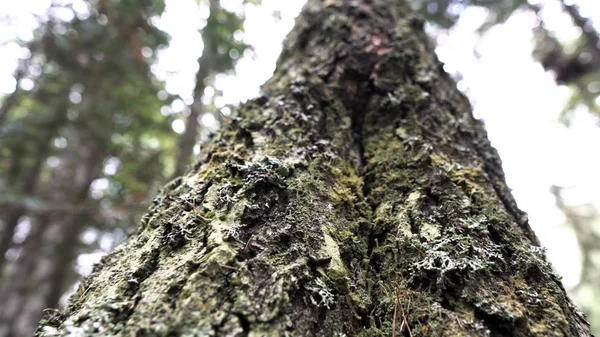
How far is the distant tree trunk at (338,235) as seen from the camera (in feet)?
4.42

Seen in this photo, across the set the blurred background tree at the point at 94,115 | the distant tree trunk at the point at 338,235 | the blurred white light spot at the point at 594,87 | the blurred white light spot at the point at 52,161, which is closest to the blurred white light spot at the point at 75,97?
the blurred background tree at the point at 94,115

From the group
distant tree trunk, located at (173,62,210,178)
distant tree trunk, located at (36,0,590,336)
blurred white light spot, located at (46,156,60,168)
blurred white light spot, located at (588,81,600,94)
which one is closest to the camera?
distant tree trunk, located at (36,0,590,336)

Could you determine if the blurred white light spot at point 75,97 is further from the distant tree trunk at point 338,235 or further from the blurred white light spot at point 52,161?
the distant tree trunk at point 338,235

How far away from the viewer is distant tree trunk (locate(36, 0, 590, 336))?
1349 millimetres

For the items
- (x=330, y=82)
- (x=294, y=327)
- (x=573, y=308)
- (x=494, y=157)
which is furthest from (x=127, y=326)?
(x=494, y=157)

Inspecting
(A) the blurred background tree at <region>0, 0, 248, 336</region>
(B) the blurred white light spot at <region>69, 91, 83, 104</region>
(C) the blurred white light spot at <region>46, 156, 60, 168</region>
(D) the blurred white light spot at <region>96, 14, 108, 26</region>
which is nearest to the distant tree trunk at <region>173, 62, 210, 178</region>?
(A) the blurred background tree at <region>0, 0, 248, 336</region>

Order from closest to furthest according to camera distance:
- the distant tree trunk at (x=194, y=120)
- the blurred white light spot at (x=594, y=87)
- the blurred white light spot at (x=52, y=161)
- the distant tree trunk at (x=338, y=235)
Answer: the distant tree trunk at (x=338, y=235), the distant tree trunk at (x=194, y=120), the blurred white light spot at (x=594, y=87), the blurred white light spot at (x=52, y=161)

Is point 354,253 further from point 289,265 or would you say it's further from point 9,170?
point 9,170

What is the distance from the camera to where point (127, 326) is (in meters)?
1.22

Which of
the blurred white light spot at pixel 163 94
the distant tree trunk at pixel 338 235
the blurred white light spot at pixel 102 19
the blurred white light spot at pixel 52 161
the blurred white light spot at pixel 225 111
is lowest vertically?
the distant tree trunk at pixel 338 235

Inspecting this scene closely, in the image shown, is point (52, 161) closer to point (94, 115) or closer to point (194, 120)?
point (94, 115)

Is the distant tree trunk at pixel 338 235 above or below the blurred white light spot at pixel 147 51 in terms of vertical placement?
below

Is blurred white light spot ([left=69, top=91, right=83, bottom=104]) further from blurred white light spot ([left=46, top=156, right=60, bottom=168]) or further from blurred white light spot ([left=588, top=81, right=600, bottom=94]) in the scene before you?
blurred white light spot ([left=588, top=81, right=600, bottom=94])

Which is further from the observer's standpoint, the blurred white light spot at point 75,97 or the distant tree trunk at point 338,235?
the blurred white light spot at point 75,97
